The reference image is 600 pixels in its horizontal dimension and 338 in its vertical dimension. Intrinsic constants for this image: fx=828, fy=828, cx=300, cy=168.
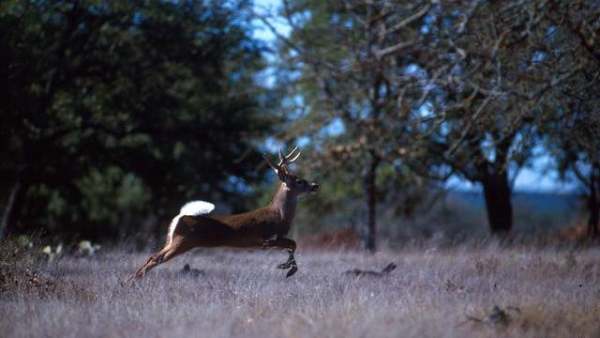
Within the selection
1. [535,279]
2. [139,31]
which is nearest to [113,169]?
[139,31]

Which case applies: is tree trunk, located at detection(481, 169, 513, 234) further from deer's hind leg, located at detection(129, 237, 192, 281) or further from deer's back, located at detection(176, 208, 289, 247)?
deer's hind leg, located at detection(129, 237, 192, 281)

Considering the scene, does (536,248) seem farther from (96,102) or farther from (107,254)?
(96,102)

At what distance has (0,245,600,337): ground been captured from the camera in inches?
275

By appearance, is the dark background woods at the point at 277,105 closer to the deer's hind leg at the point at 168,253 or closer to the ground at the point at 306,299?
the ground at the point at 306,299

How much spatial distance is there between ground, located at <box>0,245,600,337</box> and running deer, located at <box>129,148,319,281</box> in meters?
0.37

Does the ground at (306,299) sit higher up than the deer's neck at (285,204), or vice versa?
the deer's neck at (285,204)

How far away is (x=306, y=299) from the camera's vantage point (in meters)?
8.60

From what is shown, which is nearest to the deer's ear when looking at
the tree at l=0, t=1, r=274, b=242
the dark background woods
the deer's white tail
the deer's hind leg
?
the deer's white tail

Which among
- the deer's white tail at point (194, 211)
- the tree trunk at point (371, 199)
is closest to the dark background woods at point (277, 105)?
the tree trunk at point (371, 199)

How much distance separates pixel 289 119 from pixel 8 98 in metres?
6.80

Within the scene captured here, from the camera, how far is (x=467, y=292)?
30.5ft


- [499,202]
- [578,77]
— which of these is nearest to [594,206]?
[499,202]

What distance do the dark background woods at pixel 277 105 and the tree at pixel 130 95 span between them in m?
0.04

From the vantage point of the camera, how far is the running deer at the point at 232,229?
9.98 meters
